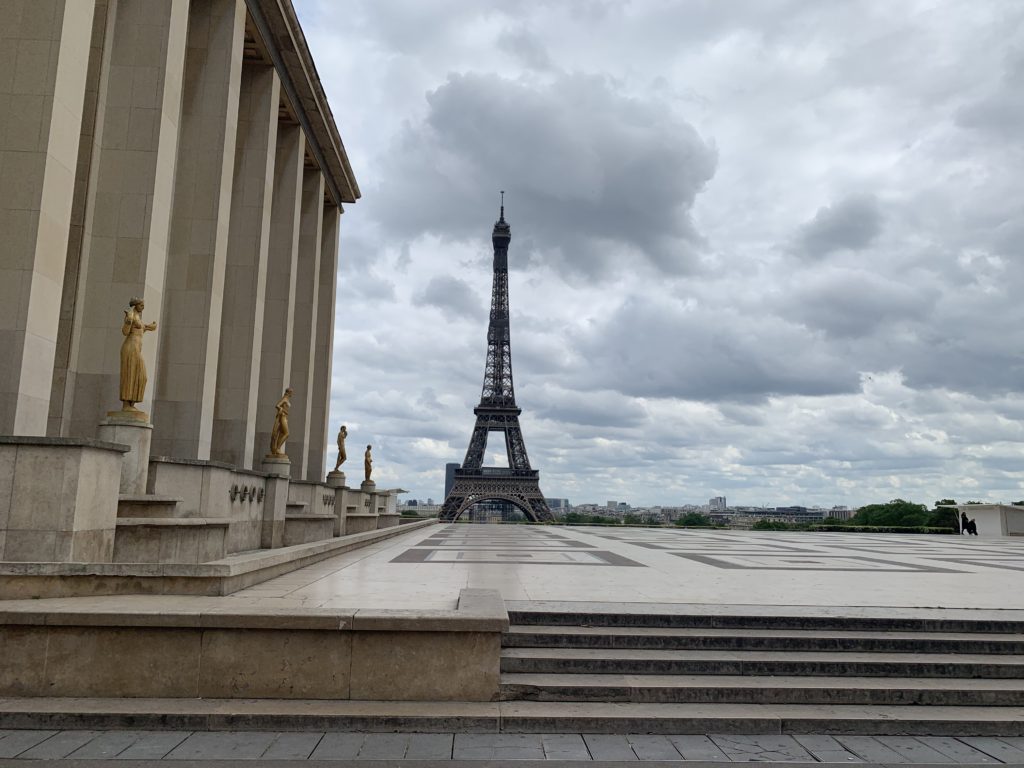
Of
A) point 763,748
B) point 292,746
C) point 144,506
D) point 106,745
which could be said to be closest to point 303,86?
point 144,506

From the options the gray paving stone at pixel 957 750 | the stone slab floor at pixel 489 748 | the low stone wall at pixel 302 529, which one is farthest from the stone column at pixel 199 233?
the gray paving stone at pixel 957 750

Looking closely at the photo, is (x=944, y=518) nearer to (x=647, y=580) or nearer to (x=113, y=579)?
(x=647, y=580)

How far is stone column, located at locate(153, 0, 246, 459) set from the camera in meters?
20.1

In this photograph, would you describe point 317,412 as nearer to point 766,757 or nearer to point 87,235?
point 87,235

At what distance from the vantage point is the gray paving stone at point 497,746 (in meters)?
5.98

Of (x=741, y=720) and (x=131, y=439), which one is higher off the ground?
(x=131, y=439)

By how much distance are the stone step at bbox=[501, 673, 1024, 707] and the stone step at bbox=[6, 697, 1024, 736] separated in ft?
0.46

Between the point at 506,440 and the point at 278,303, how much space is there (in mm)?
66368

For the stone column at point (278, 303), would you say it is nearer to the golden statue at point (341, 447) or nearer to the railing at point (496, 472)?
the golden statue at point (341, 447)

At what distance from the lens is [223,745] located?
242 inches

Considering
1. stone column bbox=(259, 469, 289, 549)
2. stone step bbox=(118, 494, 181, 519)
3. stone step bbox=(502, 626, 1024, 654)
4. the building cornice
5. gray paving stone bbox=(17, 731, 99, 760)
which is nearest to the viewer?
gray paving stone bbox=(17, 731, 99, 760)

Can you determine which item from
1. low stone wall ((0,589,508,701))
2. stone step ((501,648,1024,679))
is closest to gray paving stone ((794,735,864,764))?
stone step ((501,648,1024,679))

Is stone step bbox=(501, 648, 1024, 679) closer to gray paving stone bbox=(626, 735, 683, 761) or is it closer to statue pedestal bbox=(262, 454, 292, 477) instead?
gray paving stone bbox=(626, 735, 683, 761)

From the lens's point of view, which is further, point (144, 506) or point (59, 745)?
point (144, 506)
